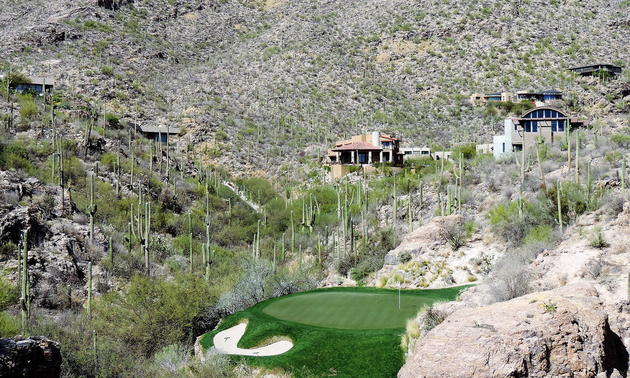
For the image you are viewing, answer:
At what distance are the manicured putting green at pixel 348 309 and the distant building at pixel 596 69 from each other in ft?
165

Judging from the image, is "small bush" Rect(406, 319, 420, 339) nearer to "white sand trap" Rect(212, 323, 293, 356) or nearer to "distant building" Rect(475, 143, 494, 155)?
"white sand trap" Rect(212, 323, 293, 356)

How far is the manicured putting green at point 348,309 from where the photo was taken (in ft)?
47.9

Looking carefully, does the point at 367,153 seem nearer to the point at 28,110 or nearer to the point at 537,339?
the point at 28,110

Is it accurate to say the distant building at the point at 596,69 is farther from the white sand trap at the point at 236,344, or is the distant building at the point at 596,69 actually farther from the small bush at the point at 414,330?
the small bush at the point at 414,330

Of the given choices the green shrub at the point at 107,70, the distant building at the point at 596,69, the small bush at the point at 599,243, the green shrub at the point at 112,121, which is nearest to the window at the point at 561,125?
the distant building at the point at 596,69

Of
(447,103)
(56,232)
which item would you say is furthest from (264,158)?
(56,232)

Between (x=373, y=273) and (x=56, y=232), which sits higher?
(x=56, y=232)

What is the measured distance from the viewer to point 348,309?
1616cm

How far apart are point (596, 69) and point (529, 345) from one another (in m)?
59.0

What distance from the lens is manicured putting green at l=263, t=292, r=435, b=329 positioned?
574 inches

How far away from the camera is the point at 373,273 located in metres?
25.1

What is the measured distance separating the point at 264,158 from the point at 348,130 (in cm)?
1045

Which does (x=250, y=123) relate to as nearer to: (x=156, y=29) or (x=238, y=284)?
(x=156, y=29)

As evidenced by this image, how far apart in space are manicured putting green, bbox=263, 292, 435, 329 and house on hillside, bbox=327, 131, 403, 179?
84.1ft
